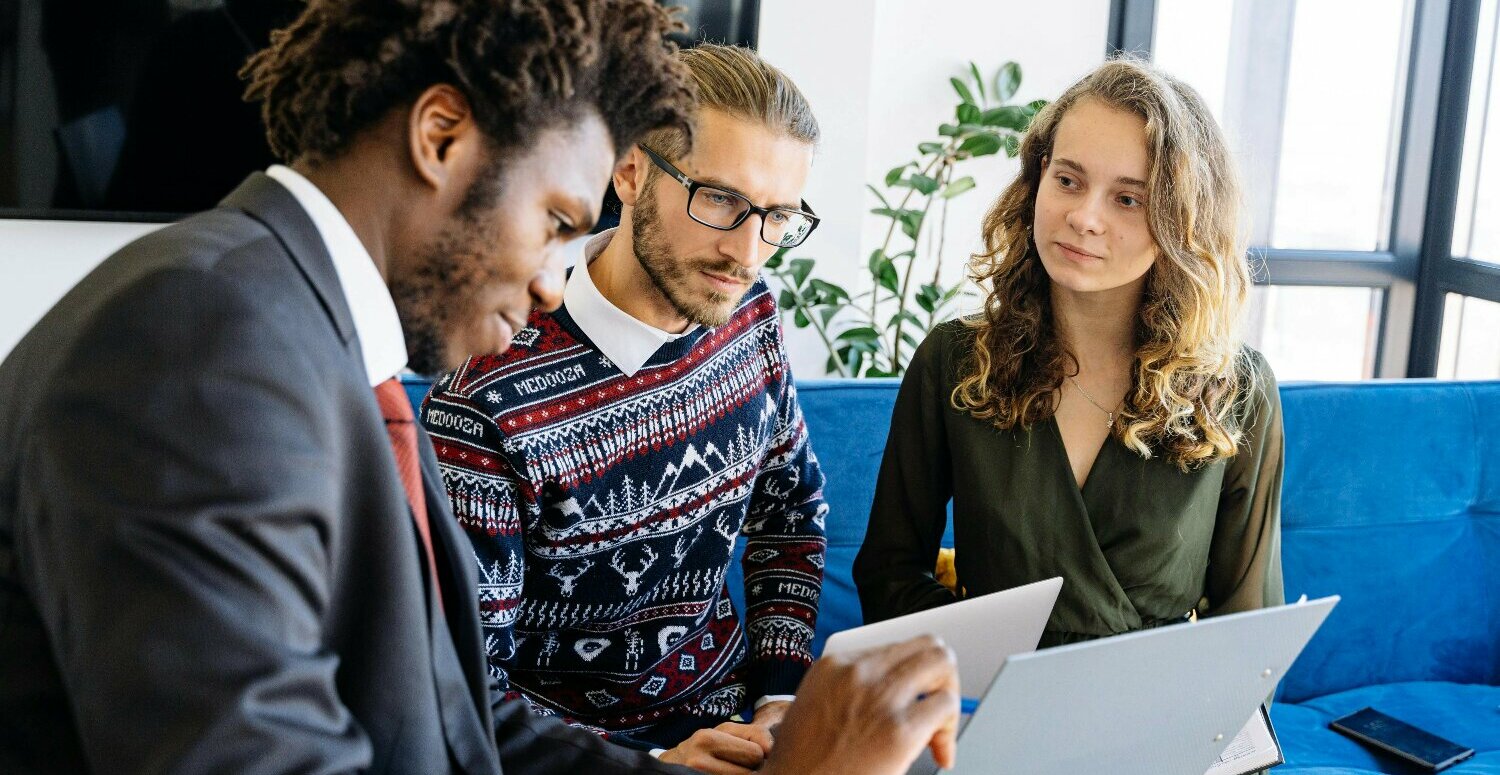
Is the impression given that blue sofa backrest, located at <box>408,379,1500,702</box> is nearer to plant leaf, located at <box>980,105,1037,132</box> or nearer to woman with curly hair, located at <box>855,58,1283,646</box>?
woman with curly hair, located at <box>855,58,1283,646</box>

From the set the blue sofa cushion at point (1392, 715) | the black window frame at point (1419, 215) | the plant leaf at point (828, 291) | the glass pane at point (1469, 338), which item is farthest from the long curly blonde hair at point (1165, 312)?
the glass pane at point (1469, 338)

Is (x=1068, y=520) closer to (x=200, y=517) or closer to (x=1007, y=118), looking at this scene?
(x=200, y=517)

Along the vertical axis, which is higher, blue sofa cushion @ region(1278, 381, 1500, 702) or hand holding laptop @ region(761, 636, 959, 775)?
hand holding laptop @ region(761, 636, 959, 775)

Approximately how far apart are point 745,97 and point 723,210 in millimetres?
127

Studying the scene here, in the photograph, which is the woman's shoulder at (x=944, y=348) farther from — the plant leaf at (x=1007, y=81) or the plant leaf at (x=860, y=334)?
the plant leaf at (x=1007, y=81)

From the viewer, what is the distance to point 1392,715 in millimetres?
2088

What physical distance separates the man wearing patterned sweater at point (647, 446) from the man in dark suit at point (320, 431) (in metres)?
0.35

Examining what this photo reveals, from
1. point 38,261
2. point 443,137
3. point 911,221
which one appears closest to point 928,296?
point 911,221

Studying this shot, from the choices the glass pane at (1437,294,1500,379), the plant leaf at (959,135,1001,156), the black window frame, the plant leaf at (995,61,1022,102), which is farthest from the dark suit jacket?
the glass pane at (1437,294,1500,379)

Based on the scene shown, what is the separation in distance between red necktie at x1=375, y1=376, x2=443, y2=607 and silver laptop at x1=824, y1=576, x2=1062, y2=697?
402 mm

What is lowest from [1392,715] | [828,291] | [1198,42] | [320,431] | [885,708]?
[1392,715]

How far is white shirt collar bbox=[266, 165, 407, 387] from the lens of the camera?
2.66ft

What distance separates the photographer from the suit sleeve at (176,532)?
2.10 ft

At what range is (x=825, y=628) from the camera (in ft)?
6.65
